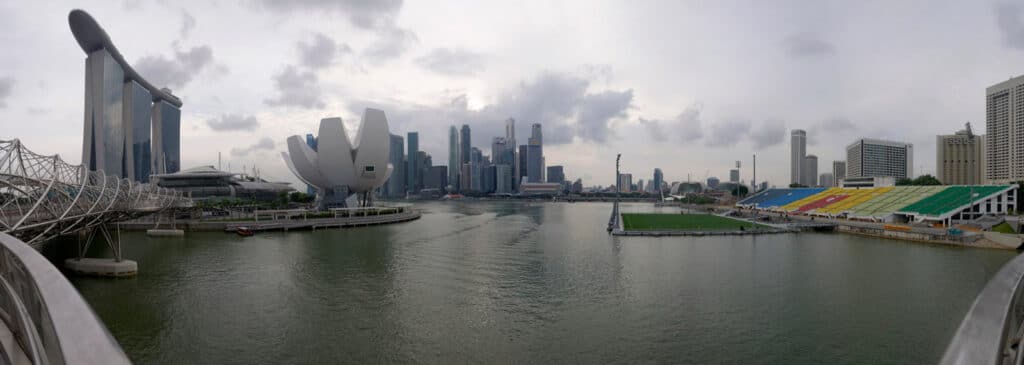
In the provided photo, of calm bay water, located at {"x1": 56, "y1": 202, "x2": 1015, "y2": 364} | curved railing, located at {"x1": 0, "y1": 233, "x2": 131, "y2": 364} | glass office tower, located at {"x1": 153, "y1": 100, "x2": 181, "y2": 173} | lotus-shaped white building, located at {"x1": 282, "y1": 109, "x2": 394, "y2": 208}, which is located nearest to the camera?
curved railing, located at {"x1": 0, "y1": 233, "x2": 131, "y2": 364}

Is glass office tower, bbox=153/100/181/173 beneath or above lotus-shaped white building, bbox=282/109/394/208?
above

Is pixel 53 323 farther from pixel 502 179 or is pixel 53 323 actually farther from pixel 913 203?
pixel 502 179

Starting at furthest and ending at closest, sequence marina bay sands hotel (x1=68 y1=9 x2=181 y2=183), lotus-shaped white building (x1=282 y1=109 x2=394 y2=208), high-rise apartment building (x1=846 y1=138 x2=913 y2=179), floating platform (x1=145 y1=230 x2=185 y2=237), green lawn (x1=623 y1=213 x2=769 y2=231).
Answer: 1. high-rise apartment building (x1=846 y1=138 x2=913 y2=179)
2. marina bay sands hotel (x1=68 y1=9 x2=181 y2=183)
3. lotus-shaped white building (x1=282 y1=109 x2=394 y2=208)
4. green lawn (x1=623 y1=213 x2=769 y2=231)
5. floating platform (x1=145 y1=230 x2=185 y2=237)

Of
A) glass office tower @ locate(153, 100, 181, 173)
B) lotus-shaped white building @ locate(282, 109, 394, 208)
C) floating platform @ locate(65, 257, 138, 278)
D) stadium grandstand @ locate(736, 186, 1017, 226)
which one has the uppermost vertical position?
glass office tower @ locate(153, 100, 181, 173)

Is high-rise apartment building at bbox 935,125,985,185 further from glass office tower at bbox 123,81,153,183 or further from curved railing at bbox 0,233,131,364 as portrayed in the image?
glass office tower at bbox 123,81,153,183

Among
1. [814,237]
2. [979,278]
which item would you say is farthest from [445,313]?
[814,237]

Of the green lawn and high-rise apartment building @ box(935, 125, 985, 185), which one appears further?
high-rise apartment building @ box(935, 125, 985, 185)

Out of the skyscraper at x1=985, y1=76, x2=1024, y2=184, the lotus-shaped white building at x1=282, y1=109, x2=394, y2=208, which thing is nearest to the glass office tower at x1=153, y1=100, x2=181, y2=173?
the lotus-shaped white building at x1=282, y1=109, x2=394, y2=208

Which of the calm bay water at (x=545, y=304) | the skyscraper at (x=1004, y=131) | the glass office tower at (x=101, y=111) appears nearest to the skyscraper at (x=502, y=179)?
the glass office tower at (x=101, y=111)
